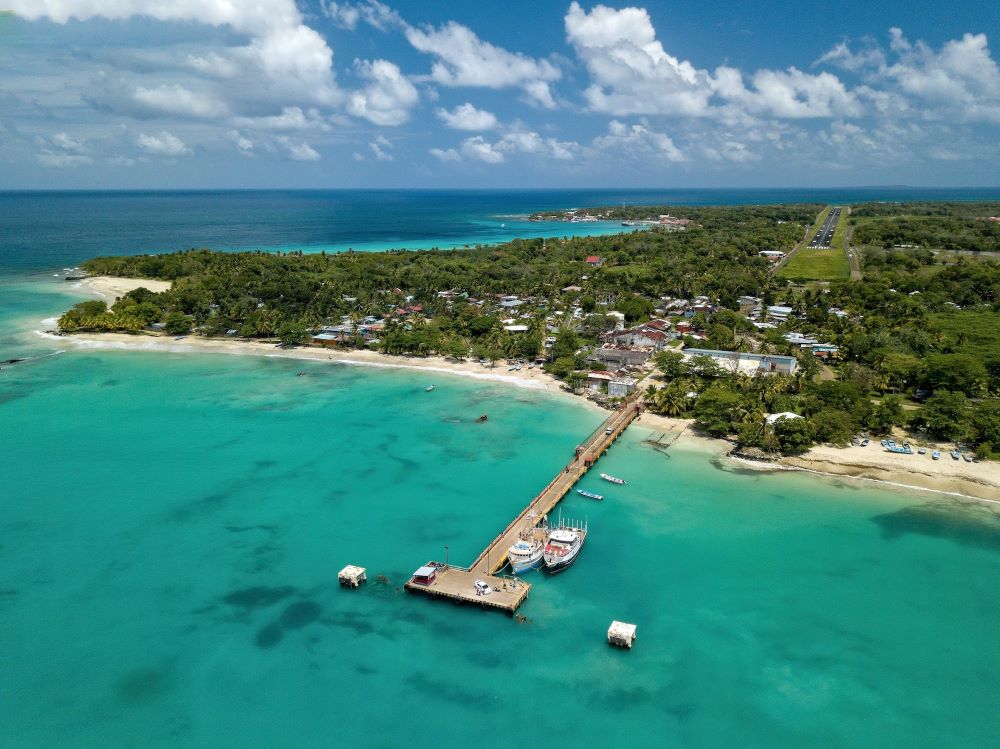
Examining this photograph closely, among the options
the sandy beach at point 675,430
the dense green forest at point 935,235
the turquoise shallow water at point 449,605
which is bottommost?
the turquoise shallow water at point 449,605

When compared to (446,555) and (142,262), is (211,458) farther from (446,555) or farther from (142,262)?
(142,262)

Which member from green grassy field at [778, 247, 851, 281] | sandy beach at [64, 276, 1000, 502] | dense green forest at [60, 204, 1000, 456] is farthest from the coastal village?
green grassy field at [778, 247, 851, 281]

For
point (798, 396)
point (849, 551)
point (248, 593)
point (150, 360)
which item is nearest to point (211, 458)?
point (248, 593)

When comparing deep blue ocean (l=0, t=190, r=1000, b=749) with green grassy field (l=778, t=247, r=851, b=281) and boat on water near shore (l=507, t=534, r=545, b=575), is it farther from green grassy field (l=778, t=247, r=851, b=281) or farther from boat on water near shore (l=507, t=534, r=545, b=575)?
green grassy field (l=778, t=247, r=851, b=281)

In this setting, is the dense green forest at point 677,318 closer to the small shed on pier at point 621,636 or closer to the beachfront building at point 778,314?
the beachfront building at point 778,314

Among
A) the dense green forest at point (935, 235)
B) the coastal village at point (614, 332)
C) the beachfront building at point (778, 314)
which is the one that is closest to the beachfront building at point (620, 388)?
the coastal village at point (614, 332)

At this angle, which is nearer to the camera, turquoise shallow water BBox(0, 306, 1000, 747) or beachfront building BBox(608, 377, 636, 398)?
turquoise shallow water BBox(0, 306, 1000, 747)
